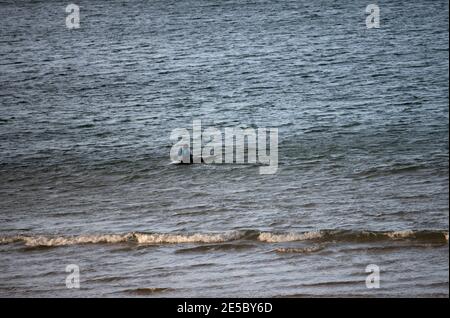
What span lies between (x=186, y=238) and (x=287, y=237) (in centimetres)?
256

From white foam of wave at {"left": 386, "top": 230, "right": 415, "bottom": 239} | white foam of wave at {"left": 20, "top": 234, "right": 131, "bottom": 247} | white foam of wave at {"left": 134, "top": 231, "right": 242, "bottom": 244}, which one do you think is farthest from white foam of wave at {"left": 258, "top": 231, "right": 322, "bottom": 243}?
white foam of wave at {"left": 20, "top": 234, "right": 131, "bottom": 247}

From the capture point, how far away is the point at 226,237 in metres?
17.1

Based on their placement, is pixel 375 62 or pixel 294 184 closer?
pixel 294 184

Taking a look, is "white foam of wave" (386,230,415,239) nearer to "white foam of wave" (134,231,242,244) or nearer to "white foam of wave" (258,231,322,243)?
"white foam of wave" (258,231,322,243)

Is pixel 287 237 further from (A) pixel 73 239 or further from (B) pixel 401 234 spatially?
(A) pixel 73 239

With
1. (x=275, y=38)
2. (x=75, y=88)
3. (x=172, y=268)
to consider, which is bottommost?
(x=172, y=268)

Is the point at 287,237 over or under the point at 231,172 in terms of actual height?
under

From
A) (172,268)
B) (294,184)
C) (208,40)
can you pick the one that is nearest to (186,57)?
(208,40)

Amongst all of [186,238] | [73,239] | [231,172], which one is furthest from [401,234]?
[231,172]

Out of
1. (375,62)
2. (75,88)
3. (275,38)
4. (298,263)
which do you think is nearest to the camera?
(298,263)

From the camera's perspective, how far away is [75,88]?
48438 mm

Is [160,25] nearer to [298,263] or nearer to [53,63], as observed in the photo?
[53,63]

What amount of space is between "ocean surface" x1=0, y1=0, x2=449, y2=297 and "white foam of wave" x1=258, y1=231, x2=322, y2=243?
5 cm
